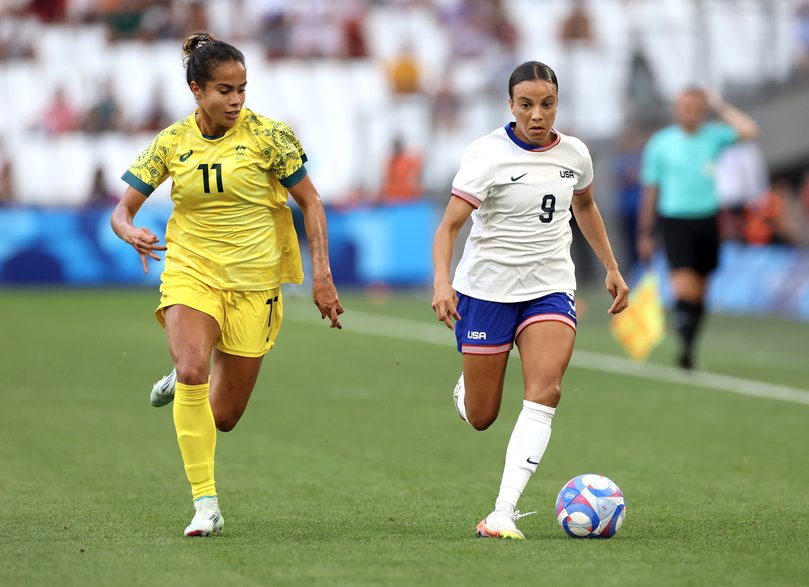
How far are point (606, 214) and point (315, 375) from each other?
13.1 meters

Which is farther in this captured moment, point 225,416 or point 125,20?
point 125,20

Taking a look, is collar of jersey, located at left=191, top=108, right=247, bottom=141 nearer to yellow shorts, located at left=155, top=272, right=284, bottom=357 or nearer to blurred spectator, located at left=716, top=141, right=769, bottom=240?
yellow shorts, located at left=155, top=272, right=284, bottom=357

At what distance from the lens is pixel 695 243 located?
15031 millimetres

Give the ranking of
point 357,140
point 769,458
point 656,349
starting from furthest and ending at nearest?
point 357,140 < point 656,349 < point 769,458

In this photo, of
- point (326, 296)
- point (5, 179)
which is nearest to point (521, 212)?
point (326, 296)

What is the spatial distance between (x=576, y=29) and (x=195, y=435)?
26132 mm

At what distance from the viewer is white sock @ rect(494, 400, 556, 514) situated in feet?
23.8

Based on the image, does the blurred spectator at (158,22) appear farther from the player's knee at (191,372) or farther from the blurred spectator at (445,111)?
the player's knee at (191,372)

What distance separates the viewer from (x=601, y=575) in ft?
20.3

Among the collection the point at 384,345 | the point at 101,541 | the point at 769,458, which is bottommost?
the point at 384,345

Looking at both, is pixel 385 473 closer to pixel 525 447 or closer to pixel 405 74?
pixel 525 447

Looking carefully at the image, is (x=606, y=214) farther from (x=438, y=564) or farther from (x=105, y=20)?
(x=438, y=564)

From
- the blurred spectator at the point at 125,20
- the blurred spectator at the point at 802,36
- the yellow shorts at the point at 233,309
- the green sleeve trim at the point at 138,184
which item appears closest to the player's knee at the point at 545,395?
the yellow shorts at the point at 233,309

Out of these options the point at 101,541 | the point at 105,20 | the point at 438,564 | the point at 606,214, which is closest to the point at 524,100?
the point at 438,564
